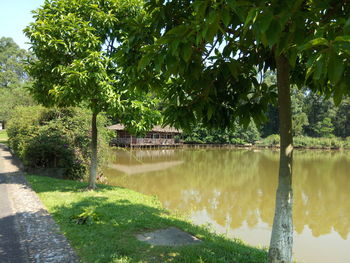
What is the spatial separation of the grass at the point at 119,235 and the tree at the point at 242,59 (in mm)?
1539

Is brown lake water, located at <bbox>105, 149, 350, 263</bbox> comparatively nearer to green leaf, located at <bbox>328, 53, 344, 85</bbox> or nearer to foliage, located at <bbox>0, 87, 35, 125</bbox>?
green leaf, located at <bbox>328, 53, 344, 85</bbox>

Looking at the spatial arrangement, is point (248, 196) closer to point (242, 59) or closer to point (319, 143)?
point (242, 59)

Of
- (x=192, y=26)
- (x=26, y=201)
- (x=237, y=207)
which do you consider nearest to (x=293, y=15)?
(x=192, y=26)

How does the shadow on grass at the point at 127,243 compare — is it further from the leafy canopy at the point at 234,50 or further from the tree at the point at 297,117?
the tree at the point at 297,117

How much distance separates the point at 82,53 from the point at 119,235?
4.58 meters

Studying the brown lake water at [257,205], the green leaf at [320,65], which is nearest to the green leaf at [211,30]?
the green leaf at [320,65]

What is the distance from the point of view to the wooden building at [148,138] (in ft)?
121

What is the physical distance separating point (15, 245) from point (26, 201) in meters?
2.84

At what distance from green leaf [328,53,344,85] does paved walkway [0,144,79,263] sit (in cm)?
381

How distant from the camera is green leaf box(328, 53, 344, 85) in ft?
4.12

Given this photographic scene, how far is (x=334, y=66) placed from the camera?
128cm

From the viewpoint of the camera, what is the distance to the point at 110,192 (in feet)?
29.1

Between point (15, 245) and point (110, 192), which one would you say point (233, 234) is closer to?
point (110, 192)

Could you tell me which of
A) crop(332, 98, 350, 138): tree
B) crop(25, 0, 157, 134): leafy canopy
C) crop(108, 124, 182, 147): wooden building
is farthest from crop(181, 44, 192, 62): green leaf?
crop(332, 98, 350, 138): tree
